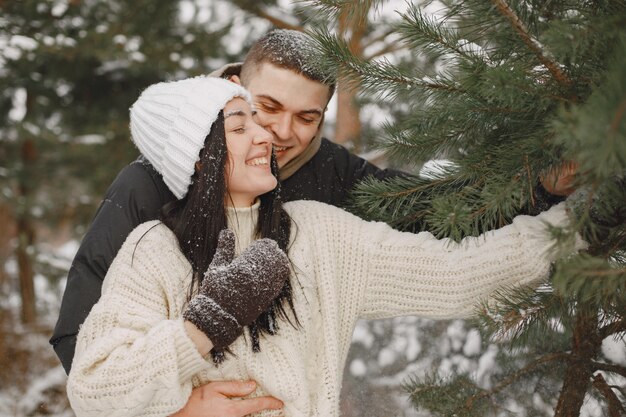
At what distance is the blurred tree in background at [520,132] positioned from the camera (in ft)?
3.22

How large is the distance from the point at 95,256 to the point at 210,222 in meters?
0.40

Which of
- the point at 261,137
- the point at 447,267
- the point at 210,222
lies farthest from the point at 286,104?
the point at 447,267

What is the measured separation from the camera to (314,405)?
178 centimetres

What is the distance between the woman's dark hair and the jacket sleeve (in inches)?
6.9

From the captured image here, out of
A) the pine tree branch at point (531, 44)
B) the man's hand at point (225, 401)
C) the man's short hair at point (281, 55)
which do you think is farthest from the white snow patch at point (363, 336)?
the pine tree branch at point (531, 44)

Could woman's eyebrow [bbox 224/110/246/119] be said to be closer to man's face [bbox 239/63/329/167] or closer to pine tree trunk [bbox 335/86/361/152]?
man's face [bbox 239/63/329/167]

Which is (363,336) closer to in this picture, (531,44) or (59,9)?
(531,44)

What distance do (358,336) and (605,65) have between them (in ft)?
7.39

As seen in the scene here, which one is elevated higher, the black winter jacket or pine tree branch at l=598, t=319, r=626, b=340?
pine tree branch at l=598, t=319, r=626, b=340

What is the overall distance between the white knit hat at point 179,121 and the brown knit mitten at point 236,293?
0.37 meters

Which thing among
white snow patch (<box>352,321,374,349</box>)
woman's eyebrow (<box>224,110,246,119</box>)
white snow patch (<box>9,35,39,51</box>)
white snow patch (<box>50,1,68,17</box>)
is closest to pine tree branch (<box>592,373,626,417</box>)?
woman's eyebrow (<box>224,110,246,119</box>)

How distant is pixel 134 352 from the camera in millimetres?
1484

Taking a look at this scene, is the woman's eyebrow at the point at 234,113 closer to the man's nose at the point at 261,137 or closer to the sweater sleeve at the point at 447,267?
the man's nose at the point at 261,137

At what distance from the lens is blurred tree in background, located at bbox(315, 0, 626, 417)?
98cm
